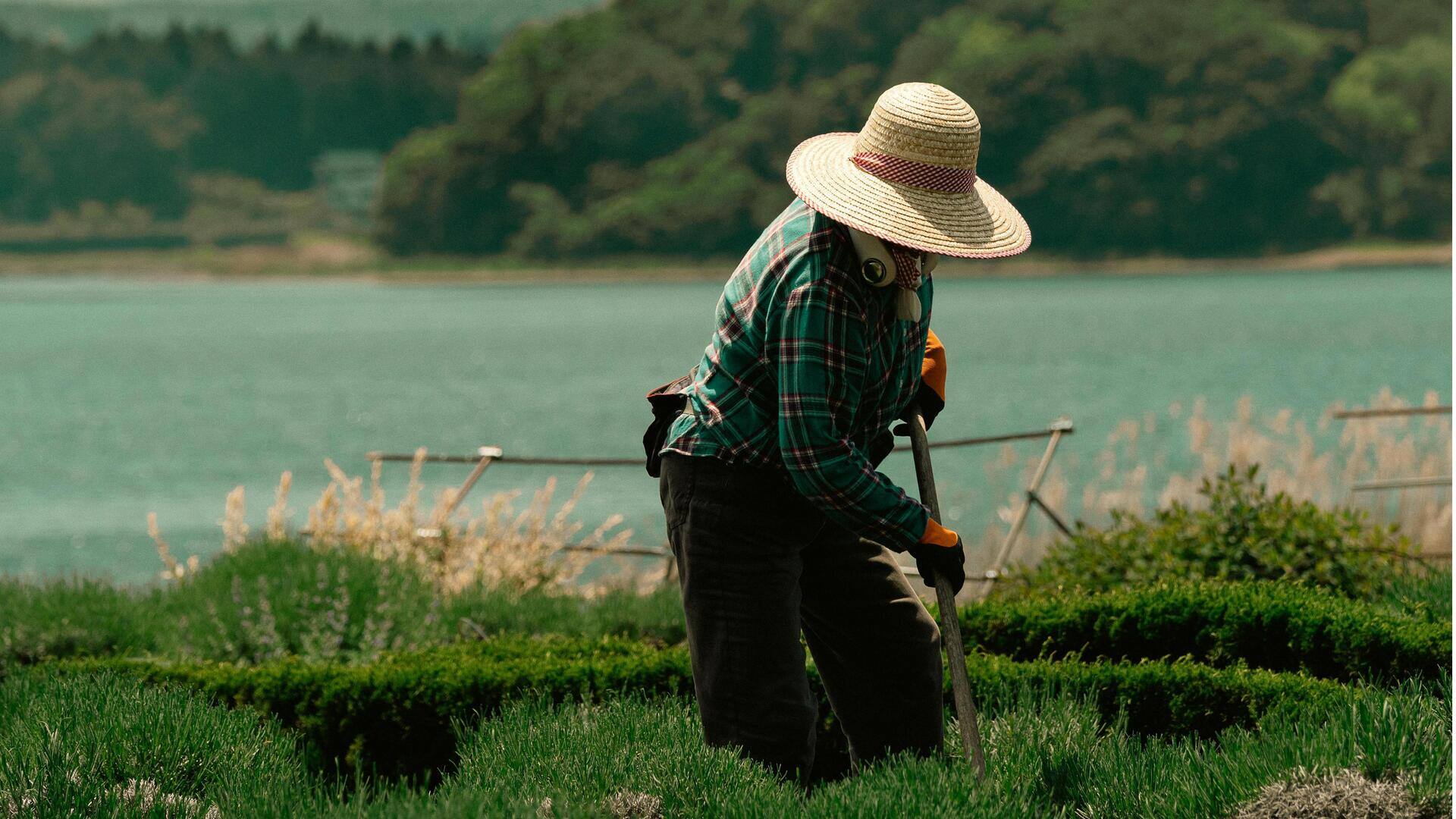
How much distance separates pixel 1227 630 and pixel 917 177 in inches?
92.9

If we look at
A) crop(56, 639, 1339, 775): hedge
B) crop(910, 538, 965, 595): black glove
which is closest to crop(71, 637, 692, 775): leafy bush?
crop(56, 639, 1339, 775): hedge

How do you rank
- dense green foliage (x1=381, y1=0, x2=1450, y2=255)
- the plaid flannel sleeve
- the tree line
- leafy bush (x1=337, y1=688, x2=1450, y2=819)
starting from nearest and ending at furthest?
leafy bush (x1=337, y1=688, x2=1450, y2=819)
the plaid flannel sleeve
dense green foliage (x1=381, y1=0, x2=1450, y2=255)
the tree line

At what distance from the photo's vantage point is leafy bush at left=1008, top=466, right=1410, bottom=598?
657 cm

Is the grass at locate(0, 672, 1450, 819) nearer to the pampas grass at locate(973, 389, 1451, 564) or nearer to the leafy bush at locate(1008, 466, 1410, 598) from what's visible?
the leafy bush at locate(1008, 466, 1410, 598)

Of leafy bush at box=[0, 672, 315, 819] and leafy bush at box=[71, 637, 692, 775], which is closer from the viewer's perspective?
leafy bush at box=[0, 672, 315, 819]

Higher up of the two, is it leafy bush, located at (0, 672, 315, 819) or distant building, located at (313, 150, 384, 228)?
leafy bush, located at (0, 672, 315, 819)

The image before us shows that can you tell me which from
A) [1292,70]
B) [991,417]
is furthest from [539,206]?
[991,417]

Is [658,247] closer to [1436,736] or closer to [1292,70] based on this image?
[1292,70]

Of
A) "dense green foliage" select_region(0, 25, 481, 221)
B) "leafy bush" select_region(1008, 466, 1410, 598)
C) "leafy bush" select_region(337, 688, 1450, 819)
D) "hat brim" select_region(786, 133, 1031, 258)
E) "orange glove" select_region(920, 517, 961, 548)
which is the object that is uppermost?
"hat brim" select_region(786, 133, 1031, 258)

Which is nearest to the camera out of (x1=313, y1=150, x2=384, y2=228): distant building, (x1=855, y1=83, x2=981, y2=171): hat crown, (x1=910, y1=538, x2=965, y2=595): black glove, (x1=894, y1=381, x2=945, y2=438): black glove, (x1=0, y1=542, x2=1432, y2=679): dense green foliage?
(x1=855, y1=83, x2=981, y2=171): hat crown

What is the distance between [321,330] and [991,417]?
40.8m

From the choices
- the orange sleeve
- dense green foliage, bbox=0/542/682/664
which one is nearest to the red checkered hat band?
the orange sleeve

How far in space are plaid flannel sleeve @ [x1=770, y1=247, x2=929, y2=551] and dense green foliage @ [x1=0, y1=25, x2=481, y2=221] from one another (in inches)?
4094

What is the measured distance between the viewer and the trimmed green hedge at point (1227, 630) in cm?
509
